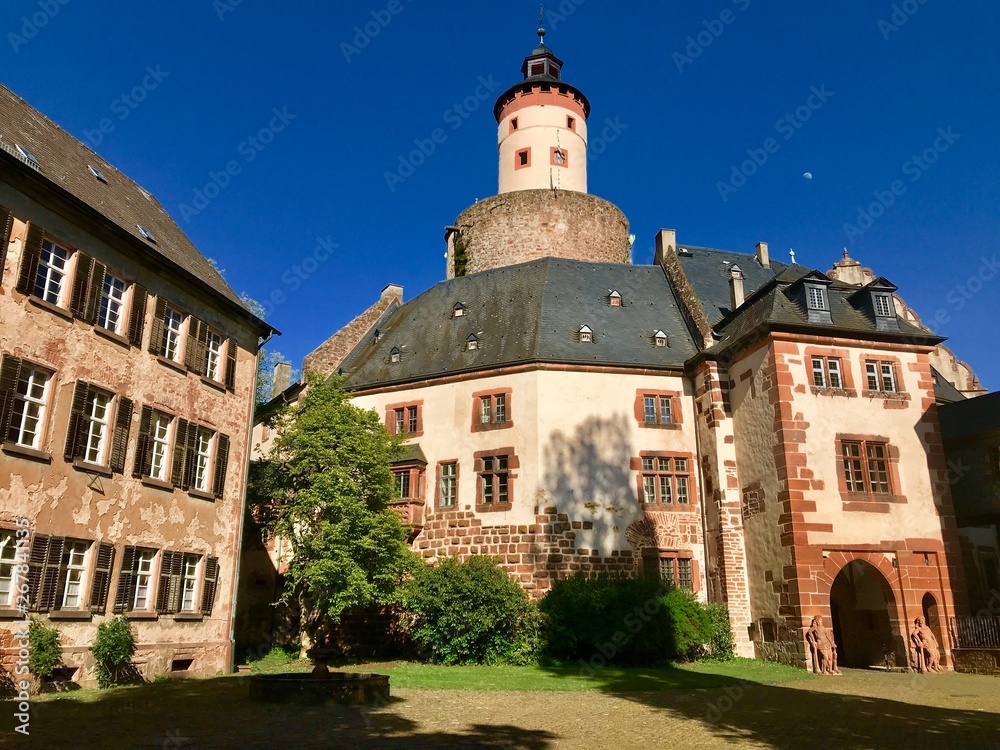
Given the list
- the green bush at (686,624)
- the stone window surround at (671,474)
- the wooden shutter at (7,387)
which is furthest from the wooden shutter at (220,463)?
the stone window surround at (671,474)

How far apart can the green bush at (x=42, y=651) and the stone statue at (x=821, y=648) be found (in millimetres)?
17933

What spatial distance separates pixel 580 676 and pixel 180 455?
11.1 metres

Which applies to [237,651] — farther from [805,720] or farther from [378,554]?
[805,720]

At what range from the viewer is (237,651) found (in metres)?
25.6

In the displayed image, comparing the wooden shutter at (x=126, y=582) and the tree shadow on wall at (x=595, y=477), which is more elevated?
the tree shadow on wall at (x=595, y=477)

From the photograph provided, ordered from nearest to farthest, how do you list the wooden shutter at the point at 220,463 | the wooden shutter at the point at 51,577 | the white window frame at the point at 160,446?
the wooden shutter at the point at 51,577, the white window frame at the point at 160,446, the wooden shutter at the point at 220,463

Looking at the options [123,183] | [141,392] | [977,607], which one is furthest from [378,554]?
[977,607]

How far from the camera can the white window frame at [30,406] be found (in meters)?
14.9

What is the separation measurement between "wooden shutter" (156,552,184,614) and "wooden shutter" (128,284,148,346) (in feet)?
16.1

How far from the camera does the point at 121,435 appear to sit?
17203mm

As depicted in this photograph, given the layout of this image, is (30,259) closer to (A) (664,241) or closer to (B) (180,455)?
(B) (180,455)

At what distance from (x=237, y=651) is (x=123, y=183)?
1477 cm

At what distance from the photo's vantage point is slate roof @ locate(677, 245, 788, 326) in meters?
31.2

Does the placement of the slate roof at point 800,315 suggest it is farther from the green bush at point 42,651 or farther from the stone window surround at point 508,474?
the green bush at point 42,651
